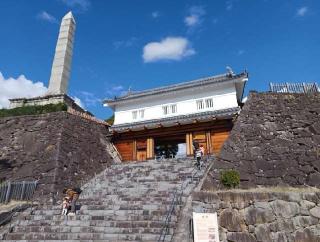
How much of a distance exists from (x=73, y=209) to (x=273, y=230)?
20.3 ft

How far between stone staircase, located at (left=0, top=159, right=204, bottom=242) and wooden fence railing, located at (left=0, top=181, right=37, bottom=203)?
4.13ft

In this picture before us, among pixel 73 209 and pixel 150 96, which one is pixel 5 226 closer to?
pixel 73 209

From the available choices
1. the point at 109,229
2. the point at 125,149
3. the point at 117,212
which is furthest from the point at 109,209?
the point at 125,149

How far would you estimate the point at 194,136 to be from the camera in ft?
55.5

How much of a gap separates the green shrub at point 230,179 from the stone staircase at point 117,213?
3.78 ft

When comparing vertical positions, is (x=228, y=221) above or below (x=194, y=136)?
below

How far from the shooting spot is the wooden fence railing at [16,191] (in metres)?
11.3

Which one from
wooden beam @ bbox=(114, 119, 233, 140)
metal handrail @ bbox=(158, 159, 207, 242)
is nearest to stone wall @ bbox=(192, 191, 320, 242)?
metal handrail @ bbox=(158, 159, 207, 242)

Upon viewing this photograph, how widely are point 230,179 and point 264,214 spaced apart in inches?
78.9

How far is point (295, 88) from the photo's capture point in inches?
583

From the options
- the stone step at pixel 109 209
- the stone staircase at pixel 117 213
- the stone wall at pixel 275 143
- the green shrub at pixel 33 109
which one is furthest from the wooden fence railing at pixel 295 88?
the green shrub at pixel 33 109

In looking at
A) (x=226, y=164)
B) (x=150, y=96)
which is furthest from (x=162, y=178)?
(x=150, y=96)

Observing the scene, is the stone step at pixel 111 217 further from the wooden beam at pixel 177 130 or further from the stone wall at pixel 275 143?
the wooden beam at pixel 177 130

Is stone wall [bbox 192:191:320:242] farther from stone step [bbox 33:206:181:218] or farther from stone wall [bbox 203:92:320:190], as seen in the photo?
stone wall [bbox 203:92:320:190]
